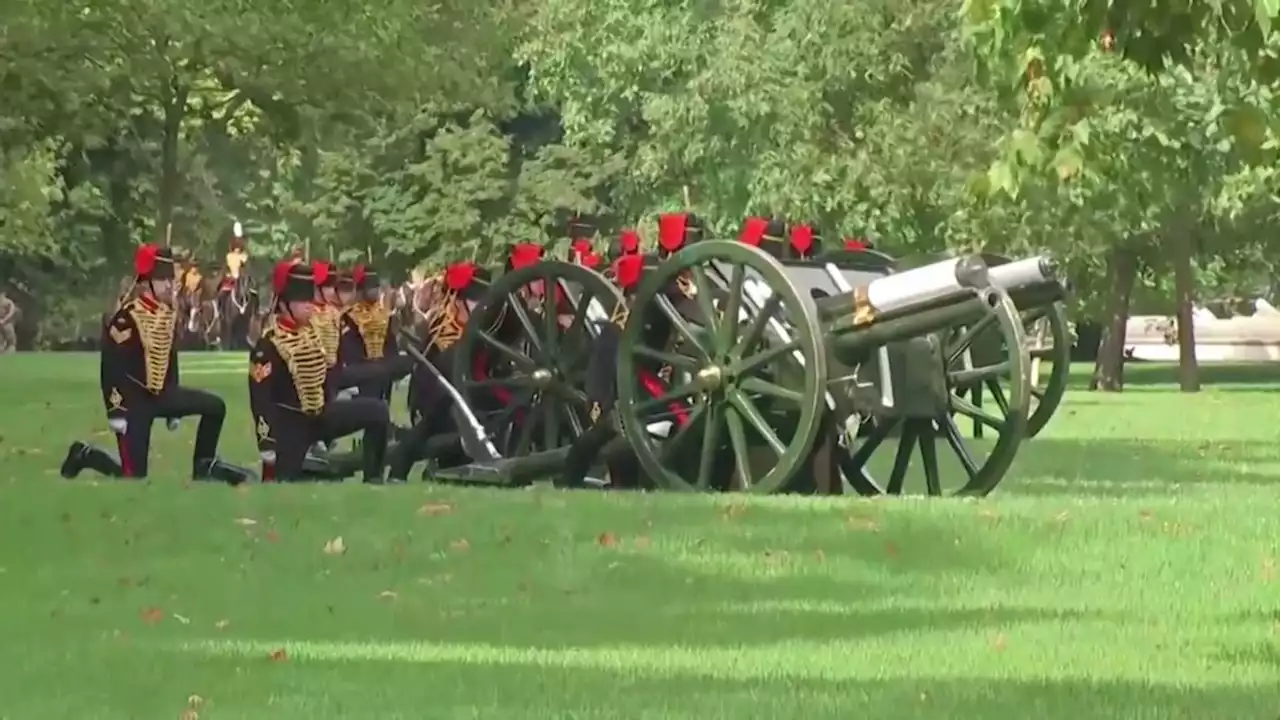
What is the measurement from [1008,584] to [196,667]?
3758mm

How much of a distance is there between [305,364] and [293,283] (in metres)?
0.68

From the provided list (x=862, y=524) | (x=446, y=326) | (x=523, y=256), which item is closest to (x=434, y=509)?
(x=862, y=524)

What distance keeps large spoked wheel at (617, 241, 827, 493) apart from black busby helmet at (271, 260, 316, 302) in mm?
2305

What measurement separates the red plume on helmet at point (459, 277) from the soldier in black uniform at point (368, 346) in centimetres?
60

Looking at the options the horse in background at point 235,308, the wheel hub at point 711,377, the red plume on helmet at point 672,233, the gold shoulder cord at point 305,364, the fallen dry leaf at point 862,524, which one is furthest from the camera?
the horse in background at point 235,308

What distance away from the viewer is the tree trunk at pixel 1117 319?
134 ft

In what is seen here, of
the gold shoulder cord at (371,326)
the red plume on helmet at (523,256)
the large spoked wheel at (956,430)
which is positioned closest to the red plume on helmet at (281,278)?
the red plume on helmet at (523,256)

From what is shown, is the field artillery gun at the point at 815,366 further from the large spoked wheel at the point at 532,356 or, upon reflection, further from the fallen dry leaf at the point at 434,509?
the fallen dry leaf at the point at 434,509

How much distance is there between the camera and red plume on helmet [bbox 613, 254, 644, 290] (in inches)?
631

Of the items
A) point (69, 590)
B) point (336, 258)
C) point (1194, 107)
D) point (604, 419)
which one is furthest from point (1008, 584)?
point (336, 258)

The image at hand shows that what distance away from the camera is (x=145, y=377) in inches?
650

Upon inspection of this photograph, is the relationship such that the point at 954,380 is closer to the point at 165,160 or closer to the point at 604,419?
the point at 604,419

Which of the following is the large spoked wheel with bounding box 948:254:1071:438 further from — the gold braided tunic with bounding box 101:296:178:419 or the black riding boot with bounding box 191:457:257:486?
the gold braided tunic with bounding box 101:296:178:419

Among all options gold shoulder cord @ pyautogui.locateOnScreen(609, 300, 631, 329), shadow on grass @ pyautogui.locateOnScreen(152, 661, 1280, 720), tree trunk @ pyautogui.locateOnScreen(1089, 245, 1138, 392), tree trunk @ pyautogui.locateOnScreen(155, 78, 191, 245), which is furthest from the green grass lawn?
tree trunk @ pyautogui.locateOnScreen(1089, 245, 1138, 392)
